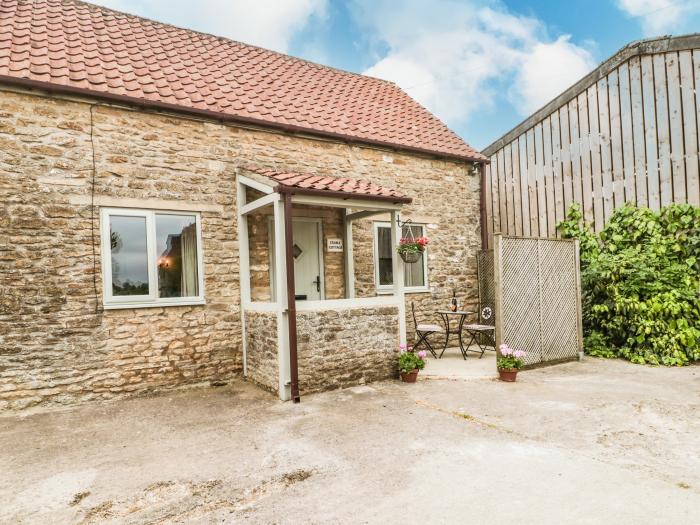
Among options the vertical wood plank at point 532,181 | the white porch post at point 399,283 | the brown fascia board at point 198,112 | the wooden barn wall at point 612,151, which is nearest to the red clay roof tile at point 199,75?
the brown fascia board at point 198,112

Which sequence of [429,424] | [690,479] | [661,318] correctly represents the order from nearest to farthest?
A: [690,479], [429,424], [661,318]

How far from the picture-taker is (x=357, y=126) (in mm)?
8805

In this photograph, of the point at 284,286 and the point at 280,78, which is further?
the point at 280,78

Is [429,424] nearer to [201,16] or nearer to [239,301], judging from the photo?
[239,301]

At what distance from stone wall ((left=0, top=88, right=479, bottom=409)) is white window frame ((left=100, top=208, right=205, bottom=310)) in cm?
8

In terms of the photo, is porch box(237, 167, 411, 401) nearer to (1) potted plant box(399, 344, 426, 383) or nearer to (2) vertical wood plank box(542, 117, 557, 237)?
(1) potted plant box(399, 344, 426, 383)

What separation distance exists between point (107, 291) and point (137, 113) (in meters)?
2.50

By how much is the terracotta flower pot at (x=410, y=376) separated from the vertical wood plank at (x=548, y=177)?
4.66m

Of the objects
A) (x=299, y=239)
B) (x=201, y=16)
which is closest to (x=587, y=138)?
(x=299, y=239)

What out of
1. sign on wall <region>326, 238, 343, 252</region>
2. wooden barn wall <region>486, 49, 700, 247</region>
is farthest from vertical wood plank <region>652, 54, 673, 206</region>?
sign on wall <region>326, 238, 343, 252</region>

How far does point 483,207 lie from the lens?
994 cm

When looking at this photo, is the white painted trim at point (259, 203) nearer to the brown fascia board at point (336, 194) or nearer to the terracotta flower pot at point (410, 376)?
the brown fascia board at point (336, 194)

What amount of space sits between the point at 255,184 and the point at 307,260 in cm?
187

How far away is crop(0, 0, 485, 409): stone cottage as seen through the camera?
226 inches
